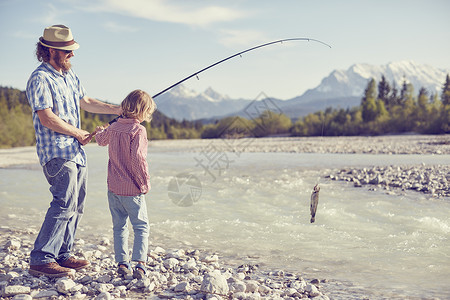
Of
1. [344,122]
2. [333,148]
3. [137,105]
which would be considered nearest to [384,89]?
[344,122]

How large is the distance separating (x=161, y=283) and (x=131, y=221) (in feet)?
2.21

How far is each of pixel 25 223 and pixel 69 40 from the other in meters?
4.53

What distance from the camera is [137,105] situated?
12.5 feet

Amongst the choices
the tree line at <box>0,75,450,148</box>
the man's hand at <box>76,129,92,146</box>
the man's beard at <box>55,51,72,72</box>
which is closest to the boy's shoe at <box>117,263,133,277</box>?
the man's hand at <box>76,129,92,146</box>

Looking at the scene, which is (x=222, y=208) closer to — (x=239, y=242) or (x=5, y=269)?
(x=239, y=242)

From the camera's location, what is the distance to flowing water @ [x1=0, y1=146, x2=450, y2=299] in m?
4.53

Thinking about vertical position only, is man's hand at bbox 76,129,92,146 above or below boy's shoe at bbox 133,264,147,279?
above

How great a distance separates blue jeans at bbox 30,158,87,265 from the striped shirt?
40 cm

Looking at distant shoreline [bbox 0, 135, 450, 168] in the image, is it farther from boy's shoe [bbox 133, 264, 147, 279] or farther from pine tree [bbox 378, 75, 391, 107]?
pine tree [bbox 378, 75, 391, 107]

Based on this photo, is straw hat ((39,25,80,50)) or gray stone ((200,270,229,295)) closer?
gray stone ((200,270,229,295))

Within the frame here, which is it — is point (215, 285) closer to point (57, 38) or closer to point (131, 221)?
point (131, 221)

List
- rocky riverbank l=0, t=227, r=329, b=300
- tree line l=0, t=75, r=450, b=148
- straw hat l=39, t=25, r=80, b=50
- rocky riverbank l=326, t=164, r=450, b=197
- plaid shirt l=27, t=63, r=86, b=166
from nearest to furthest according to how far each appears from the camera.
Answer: rocky riverbank l=0, t=227, r=329, b=300 < plaid shirt l=27, t=63, r=86, b=166 < straw hat l=39, t=25, r=80, b=50 < rocky riverbank l=326, t=164, r=450, b=197 < tree line l=0, t=75, r=450, b=148

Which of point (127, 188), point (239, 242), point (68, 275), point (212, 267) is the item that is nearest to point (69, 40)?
point (127, 188)

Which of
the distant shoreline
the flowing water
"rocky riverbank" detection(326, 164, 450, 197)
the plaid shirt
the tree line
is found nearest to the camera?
the plaid shirt
